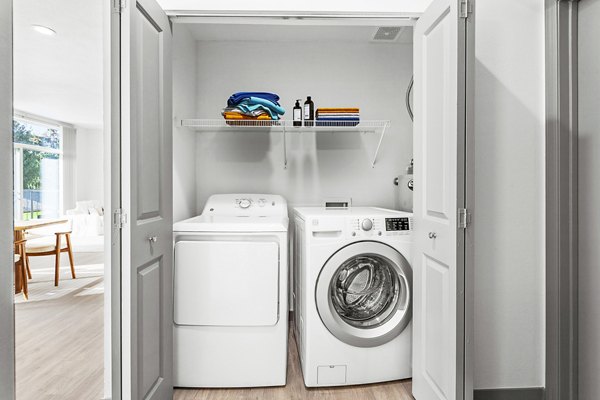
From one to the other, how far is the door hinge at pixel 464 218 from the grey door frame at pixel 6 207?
4.36 feet

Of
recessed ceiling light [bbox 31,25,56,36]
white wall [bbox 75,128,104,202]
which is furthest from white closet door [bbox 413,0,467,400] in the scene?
white wall [bbox 75,128,104,202]

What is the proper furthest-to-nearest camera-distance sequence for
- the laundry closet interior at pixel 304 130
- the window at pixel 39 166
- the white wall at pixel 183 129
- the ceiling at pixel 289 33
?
the window at pixel 39 166
the laundry closet interior at pixel 304 130
the ceiling at pixel 289 33
the white wall at pixel 183 129

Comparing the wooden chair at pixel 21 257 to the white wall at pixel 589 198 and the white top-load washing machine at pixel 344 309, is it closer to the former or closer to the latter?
the white top-load washing machine at pixel 344 309

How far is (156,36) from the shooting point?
160 cm

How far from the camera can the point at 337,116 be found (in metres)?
2.52

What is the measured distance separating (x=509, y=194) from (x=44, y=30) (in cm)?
337

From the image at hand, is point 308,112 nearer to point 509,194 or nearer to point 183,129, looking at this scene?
point 183,129

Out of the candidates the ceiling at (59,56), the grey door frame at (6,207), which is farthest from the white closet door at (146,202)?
the grey door frame at (6,207)

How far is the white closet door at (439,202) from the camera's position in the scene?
1350 mm

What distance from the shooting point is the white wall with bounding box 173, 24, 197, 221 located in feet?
7.75

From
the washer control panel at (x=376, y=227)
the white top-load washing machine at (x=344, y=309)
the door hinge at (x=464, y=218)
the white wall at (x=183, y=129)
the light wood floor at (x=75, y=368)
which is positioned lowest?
the light wood floor at (x=75, y=368)

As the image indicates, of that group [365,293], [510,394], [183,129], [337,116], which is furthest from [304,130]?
[510,394]

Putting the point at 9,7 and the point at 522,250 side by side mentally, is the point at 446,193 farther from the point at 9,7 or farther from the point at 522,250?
the point at 9,7

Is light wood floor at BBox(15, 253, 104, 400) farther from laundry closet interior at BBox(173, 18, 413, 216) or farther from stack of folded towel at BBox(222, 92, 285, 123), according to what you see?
stack of folded towel at BBox(222, 92, 285, 123)
